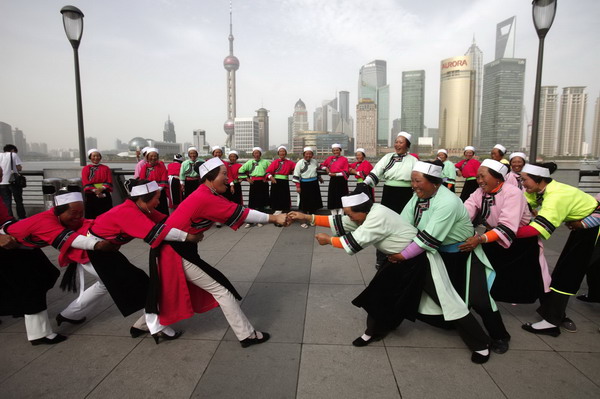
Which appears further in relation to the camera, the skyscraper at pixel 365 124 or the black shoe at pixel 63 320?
the skyscraper at pixel 365 124

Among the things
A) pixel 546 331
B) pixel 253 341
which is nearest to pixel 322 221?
pixel 253 341

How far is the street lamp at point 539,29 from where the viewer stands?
24.1 ft

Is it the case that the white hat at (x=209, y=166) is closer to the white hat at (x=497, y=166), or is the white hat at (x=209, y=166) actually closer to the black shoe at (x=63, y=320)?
the black shoe at (x=63, y=320)

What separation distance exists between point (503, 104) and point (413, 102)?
61697mm

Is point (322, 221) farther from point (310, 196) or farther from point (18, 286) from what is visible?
point (310, 196)

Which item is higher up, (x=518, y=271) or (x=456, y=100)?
(x=456, y=100)

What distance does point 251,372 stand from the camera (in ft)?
8.96

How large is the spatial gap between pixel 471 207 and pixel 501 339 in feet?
4.25

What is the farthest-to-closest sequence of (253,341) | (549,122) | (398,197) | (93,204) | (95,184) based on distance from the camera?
(549,122) < (93,204) < (95,184) < (398,197) < (253,341)

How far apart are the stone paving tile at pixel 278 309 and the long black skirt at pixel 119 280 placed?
984mm

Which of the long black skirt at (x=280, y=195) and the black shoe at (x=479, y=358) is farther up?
the long black skirt at (x=280, y=195)

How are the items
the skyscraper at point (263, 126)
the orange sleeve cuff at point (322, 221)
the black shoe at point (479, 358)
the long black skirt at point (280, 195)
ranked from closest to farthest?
1. the black shoe at point (479, 358)
2. the orange sleeve cuff at point (322, 221)
3. the long black skirt at point (280, 195)
4. the skyscraper at point (263, 126)

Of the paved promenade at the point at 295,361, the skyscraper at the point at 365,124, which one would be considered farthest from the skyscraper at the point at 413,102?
the paved promenade at the point at 295,361

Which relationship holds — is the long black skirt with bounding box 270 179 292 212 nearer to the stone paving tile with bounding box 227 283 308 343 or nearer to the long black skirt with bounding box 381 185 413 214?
the long black skirt with bounding box 381 185 413 214
